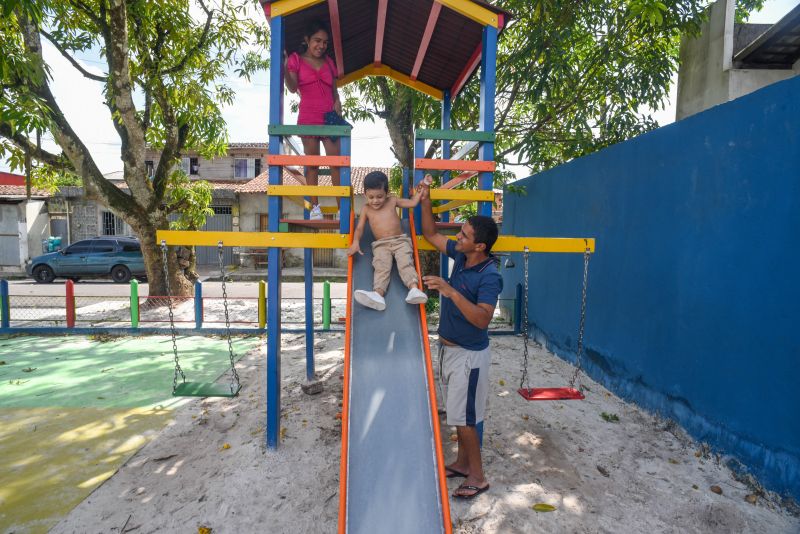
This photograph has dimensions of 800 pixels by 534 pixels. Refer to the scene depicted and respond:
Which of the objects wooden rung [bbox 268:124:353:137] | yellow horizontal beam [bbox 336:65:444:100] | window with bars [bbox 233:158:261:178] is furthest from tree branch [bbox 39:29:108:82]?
window with bars [bbox 233:158:261:178]

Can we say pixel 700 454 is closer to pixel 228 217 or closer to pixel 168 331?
pixel 168 331

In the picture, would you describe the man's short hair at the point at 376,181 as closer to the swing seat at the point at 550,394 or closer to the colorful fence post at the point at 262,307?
the swing seat at the point at 550,394

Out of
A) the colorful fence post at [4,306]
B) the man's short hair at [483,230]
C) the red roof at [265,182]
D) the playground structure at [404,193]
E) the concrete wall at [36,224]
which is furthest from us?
the red roof at [265,182]

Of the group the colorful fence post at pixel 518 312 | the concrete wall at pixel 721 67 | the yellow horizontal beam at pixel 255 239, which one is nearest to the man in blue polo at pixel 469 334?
the yellow horizontal beam at pixel 255 239

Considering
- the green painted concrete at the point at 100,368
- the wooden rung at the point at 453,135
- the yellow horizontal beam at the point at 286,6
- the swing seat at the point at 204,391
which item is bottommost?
the green painted concrete at the point at 100,368

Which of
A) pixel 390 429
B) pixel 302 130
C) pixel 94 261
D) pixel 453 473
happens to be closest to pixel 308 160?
pixel 302 130

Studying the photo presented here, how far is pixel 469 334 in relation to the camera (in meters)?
3.19

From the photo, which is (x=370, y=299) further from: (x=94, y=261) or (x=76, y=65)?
(x=94, y=261)

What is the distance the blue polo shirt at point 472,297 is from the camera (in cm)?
310

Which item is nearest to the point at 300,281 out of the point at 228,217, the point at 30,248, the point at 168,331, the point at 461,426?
the point at 228,217

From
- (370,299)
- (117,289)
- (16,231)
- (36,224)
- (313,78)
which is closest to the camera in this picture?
(370,299)

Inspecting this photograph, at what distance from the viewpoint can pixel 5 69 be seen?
11.5 ft

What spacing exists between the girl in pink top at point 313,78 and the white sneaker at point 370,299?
1.73 metres

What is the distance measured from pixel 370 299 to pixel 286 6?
2.87 metres
